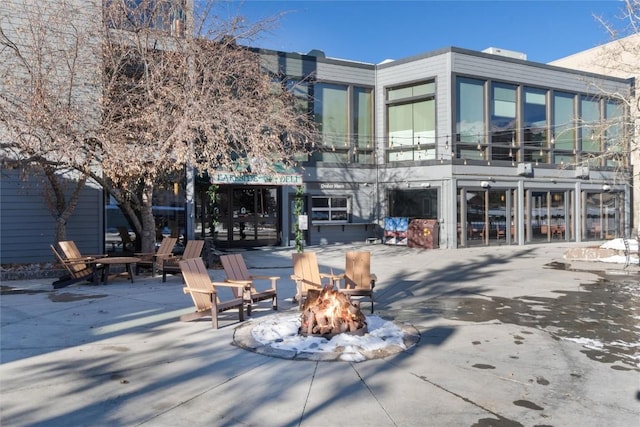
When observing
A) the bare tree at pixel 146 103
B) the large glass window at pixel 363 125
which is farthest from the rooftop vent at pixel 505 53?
the bare tree at pixel 146 103

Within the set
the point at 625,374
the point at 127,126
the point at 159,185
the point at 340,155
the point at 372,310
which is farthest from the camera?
the point at 340,155

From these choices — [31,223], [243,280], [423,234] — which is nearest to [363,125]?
[423,234]

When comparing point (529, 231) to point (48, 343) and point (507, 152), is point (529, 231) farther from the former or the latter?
point (48, 343)

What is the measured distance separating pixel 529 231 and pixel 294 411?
794 inches

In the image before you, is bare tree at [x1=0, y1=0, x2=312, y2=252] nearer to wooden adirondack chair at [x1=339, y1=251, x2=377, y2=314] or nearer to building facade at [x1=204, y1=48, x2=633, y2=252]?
wooden adirondack chair at [x1=339, y1=251, x2=377, y2=314]

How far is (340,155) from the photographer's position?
2122cm

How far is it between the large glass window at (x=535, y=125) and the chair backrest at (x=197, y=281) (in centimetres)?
1867

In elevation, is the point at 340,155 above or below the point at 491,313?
above

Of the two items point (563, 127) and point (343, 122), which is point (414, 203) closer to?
point (343, 122)

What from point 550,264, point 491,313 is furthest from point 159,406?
point 550,264

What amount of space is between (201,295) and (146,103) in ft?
19.0

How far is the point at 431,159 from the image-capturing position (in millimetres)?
20234

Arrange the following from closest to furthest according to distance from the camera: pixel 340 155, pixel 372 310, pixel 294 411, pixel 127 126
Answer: pixel 294 411 < pixel 372 310 < pixel 127 126 < pixel 340 155

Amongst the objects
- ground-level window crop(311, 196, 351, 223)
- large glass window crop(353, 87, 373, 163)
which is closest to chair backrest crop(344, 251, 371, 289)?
ground-level window crop(311, 196, 351, 223)
